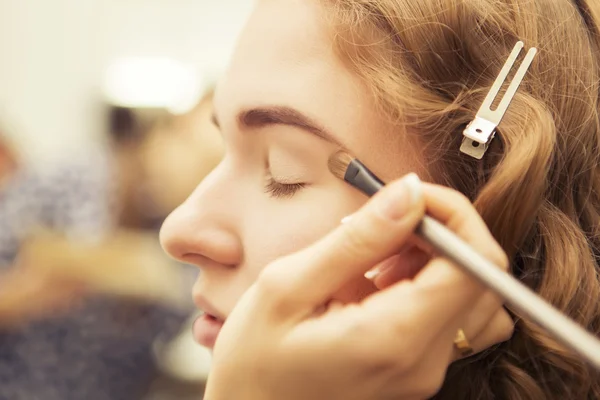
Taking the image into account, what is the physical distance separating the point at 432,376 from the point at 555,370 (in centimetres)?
22

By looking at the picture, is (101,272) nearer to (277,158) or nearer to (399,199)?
(277,158)

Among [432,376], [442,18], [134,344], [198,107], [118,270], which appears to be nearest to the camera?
[432,376]

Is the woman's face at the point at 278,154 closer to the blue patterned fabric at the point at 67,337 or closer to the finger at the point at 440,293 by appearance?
the finger at the point at 440,293

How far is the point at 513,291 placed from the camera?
382mm

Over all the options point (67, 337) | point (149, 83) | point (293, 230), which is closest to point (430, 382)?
point (293, 230)

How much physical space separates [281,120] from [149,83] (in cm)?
189

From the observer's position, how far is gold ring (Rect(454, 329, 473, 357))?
0.49m

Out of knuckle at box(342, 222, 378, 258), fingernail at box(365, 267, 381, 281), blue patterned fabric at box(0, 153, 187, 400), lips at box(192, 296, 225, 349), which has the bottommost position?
blue patterned fabric at box(0, 153, 187, 400)

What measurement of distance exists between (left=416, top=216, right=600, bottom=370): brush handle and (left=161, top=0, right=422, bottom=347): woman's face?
0.16 metres

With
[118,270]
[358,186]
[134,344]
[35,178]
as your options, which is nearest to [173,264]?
[118,270]

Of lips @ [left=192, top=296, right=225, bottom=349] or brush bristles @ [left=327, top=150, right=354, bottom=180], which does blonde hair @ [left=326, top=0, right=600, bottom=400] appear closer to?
brush bristles @ [left=327, top=150, right=354, bottom=180]

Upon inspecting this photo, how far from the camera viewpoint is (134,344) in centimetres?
120

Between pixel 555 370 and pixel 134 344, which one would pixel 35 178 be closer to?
pixel 134 344

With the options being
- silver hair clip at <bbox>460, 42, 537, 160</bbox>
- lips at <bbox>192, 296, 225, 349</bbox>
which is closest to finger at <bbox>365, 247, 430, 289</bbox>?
silver hair clip at <bbox>460, 42, 537, 160</bbox>
